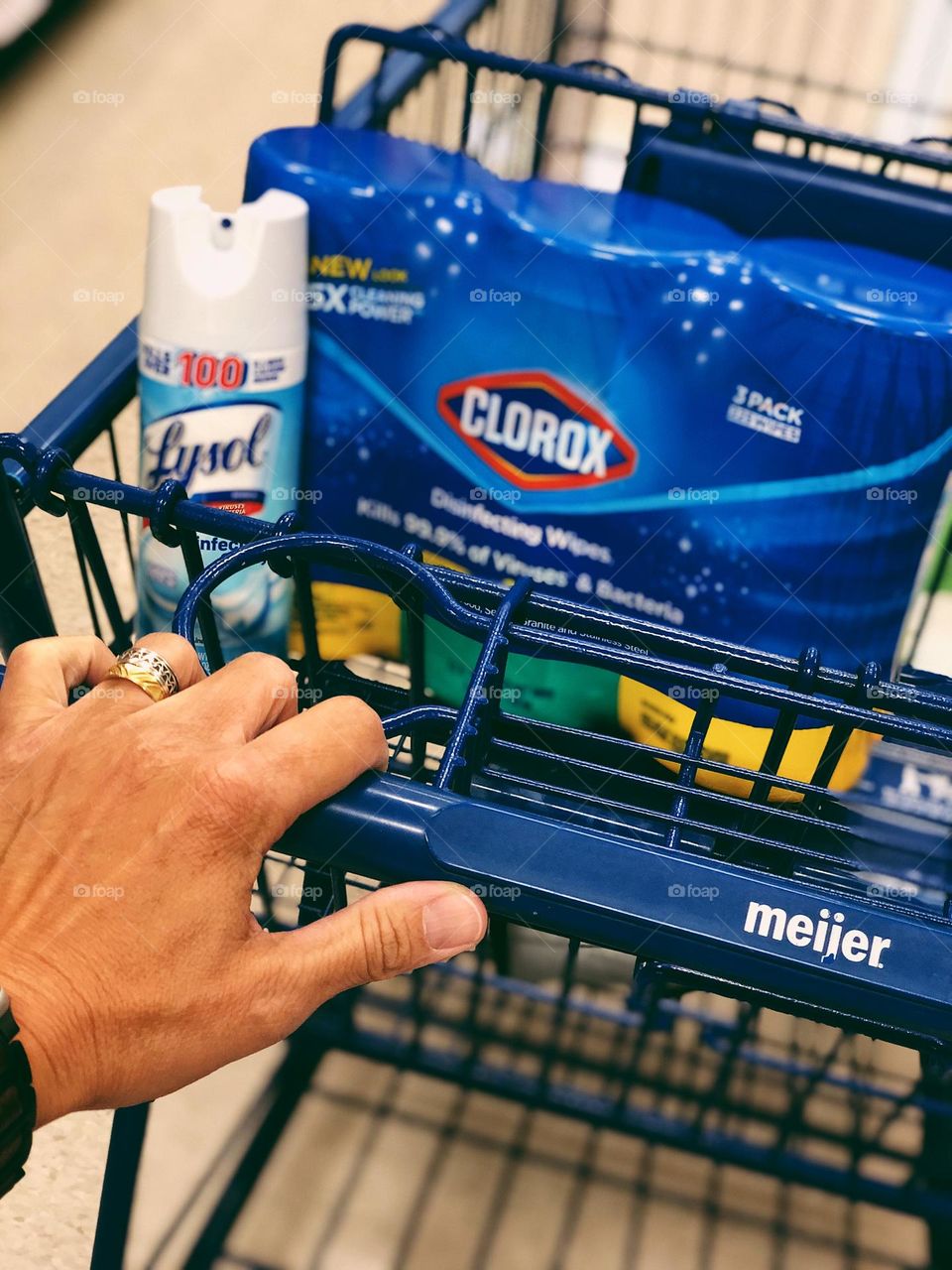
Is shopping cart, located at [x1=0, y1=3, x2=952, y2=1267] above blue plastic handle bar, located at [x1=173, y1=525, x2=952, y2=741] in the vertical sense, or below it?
below

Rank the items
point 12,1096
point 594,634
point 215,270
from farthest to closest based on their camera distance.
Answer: point 215,270 → point 594,634 → point 12,1096

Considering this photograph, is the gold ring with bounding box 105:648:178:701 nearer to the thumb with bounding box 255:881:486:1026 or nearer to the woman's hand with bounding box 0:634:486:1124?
the woman's hand with bounding box 0:634:486:1124

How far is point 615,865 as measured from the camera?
50cm

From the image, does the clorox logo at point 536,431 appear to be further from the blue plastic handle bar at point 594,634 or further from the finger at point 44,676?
the finger at point 44,676

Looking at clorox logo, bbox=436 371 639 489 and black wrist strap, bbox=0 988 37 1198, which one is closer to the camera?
black wrist strap, bbox=0 988 37 1198

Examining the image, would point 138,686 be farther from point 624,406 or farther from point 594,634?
point 624,406

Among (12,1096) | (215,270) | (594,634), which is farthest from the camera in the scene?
(215,270)

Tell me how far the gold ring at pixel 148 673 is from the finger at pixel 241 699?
0.02 m

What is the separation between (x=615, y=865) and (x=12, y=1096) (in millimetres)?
255

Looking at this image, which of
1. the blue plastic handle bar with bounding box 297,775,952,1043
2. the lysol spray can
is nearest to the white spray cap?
the lysol spray can

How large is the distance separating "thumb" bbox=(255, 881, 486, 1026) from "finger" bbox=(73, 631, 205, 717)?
0.12 metres

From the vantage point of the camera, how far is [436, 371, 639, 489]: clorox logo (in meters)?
0.83

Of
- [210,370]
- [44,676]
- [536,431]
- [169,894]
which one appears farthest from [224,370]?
[169,894]

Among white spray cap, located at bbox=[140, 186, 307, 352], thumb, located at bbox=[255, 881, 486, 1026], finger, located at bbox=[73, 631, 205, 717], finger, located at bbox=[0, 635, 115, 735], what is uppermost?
white spray cap, located at bbox=[140, 186, 307, 352]
